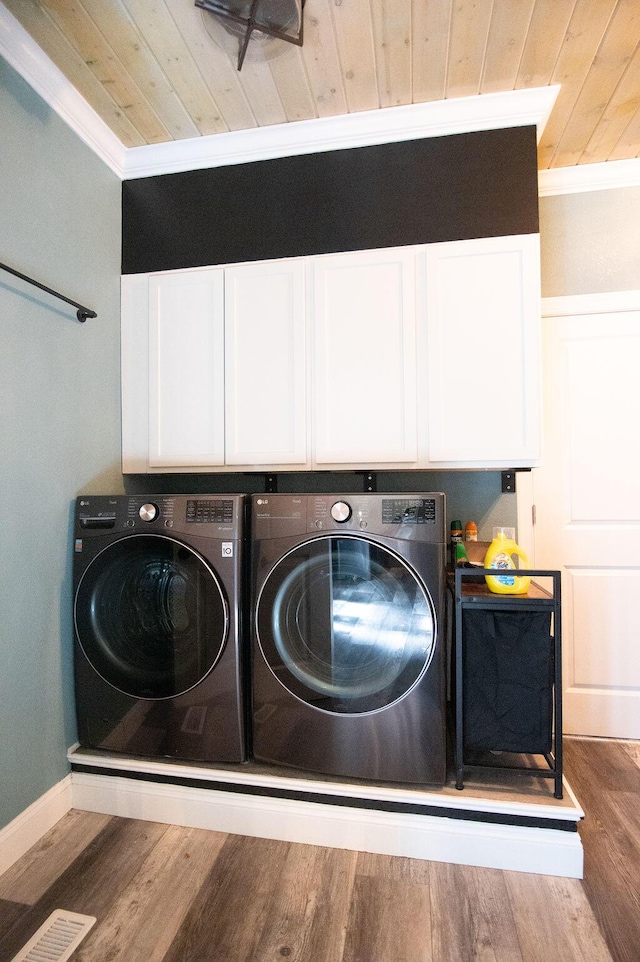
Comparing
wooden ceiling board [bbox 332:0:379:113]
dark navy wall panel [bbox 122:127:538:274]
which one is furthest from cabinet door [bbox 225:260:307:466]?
wooden ceiling board [bbox 332:0:379:113]

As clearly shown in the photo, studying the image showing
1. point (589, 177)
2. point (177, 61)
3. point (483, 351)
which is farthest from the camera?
point (589, 177)

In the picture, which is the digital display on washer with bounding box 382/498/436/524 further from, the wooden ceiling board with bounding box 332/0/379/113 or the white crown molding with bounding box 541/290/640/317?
the wooden ceiling board with bounding box 332/0/379/113

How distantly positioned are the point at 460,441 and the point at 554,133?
53.1 inches

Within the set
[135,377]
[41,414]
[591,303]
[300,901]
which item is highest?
[591,303]

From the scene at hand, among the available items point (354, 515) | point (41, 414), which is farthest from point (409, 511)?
→ point (41, 414)

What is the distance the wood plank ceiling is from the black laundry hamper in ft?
5.96

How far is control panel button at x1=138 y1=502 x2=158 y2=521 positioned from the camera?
5.39 feet

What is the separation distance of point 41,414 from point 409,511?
1.28 meters

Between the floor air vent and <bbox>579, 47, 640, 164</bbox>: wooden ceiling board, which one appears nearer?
the floor air vent

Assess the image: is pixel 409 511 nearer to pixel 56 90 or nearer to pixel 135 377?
pixel 135 377

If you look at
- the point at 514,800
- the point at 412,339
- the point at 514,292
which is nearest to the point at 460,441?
the point at 412,339

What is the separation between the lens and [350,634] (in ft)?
5.04

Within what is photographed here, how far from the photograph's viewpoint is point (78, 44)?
152cm

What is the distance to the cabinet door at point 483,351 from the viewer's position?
1.74 meters
